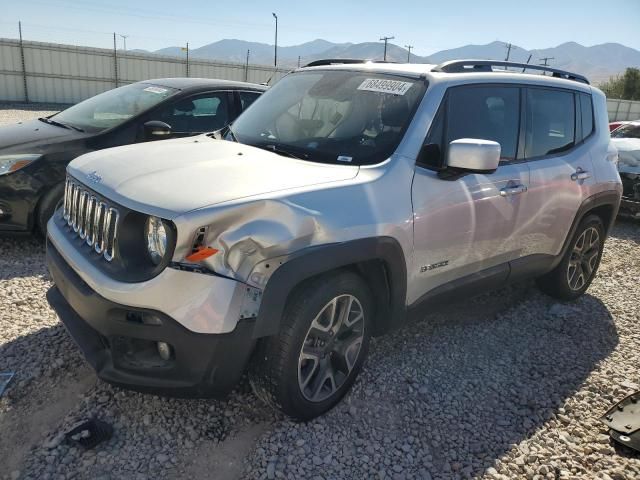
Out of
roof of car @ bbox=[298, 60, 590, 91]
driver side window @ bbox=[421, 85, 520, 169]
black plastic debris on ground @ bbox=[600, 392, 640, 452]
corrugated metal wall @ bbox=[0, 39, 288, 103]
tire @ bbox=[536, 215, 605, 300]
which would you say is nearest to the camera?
black plastic debris on ground @ bbox=[600, 392, 640, 452]

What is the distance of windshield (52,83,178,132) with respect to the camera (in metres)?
5.33

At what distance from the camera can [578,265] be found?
4.68m

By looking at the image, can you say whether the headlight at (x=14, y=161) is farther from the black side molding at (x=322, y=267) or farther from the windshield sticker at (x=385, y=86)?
the black side molding at (x=322, y=267)

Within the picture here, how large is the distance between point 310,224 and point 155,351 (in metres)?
0.92

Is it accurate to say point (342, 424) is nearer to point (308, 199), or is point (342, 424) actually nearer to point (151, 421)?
point (151, 421)

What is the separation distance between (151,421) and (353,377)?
1.10 metres

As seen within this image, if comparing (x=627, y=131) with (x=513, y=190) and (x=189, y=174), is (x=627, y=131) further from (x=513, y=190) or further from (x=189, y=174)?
(x=189, y=174)

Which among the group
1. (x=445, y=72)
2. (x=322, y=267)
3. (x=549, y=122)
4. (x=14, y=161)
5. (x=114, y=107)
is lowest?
(x=14, y=161)

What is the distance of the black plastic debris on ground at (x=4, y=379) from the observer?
2.90 meters

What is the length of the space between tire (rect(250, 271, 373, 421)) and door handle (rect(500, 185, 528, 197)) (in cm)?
127

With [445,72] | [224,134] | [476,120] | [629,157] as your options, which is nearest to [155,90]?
[224,134]

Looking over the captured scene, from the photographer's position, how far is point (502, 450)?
9.05 feet

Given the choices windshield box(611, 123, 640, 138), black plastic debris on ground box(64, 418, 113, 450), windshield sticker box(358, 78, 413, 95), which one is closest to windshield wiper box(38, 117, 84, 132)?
windshield sticker box(358, 78, 413, 95)

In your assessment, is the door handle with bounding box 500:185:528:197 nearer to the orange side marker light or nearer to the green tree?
the orange side marker light
